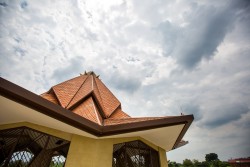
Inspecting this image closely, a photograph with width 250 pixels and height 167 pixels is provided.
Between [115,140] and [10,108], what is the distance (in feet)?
9.93

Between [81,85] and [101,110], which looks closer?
[101,110]

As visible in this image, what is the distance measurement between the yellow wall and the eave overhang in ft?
1.64

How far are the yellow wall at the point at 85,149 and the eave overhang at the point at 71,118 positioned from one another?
500mm

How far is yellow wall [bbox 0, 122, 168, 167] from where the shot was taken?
4.20 m

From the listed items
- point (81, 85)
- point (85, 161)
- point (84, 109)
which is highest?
point (81, 85)

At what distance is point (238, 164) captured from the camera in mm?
21672

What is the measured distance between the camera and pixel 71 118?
3.77m

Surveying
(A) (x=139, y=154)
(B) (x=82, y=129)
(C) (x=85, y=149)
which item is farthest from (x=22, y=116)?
(A) (x=139, y=154)

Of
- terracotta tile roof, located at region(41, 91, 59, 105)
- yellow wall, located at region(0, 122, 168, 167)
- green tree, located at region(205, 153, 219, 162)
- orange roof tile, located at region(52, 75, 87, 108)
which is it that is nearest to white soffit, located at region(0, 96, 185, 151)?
yellow wall, located at region(0, 122, 168, 167)

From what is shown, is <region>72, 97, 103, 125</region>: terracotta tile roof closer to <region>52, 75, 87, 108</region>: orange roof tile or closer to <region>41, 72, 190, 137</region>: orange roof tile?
<region>41, 72, 190, 137</region>: orange roof tile

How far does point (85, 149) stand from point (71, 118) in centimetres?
120

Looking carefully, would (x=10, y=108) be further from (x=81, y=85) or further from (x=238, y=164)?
(x=238, y=164)

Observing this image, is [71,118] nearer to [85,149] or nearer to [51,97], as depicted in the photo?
[85,149]

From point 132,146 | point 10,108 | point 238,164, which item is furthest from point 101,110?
point 238,164
